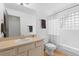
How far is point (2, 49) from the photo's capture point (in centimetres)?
94

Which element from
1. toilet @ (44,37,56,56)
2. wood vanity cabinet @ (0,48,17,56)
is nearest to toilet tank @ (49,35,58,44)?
toilet @ (44,37,56,56)

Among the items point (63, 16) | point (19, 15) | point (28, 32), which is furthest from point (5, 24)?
point (63, 16)

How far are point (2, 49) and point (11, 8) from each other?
2.48ft

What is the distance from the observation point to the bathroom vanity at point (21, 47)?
39.6 inches

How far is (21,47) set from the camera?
46.5 inches

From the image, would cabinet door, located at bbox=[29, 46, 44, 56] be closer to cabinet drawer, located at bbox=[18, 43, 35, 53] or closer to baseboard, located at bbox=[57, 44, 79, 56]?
cabinet drawer, located at bbox=[18, 43, 35, 53]

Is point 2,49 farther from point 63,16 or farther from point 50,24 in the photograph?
point 63,16

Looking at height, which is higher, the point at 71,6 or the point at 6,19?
the point at 71,6

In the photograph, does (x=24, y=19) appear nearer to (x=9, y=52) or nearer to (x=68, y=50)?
(x=9, y=52)

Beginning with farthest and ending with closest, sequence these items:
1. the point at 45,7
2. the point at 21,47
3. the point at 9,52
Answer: the point at 45,7
the point at 21,47
the point at 9,52

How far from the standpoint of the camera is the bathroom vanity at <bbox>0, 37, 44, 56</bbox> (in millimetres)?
1005

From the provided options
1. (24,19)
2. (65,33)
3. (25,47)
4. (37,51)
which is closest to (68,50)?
(65,33)

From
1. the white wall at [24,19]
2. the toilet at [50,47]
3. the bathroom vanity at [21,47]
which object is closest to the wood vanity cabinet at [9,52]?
the bathroom vanity at [21,47]

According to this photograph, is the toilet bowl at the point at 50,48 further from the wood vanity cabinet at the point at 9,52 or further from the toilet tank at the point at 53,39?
the wood vanity cabinet at the point at 9,52
